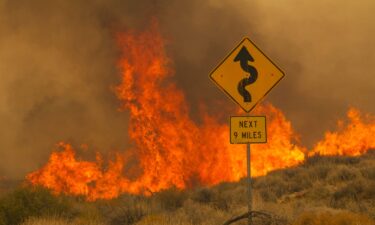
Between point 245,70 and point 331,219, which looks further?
point 245,70

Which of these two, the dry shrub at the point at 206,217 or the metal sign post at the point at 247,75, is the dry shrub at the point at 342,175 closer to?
the dry shrub at the point at 206,217

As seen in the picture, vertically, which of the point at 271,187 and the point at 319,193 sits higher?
the point at 271,187

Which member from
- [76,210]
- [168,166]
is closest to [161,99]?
[168,166]

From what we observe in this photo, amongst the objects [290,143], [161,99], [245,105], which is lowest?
[245,105]

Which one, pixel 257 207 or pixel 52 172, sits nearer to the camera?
pixel 257 207

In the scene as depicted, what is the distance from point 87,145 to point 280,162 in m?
→ 11.8

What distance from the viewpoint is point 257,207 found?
13203 mm

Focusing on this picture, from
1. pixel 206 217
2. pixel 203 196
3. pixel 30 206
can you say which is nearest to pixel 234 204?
pixel 206 217

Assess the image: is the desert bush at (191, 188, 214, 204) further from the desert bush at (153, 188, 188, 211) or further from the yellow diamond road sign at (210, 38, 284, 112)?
the yellow diamond road sign at (210, 38, 284, 112)

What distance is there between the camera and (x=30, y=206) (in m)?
14.7

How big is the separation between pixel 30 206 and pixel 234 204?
600 cm

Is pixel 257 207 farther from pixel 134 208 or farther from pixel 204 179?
pixel 204 179

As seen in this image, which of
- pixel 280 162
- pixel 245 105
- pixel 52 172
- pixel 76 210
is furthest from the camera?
pixel 280 162

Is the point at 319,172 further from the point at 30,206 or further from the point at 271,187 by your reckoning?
the point at 30,206
